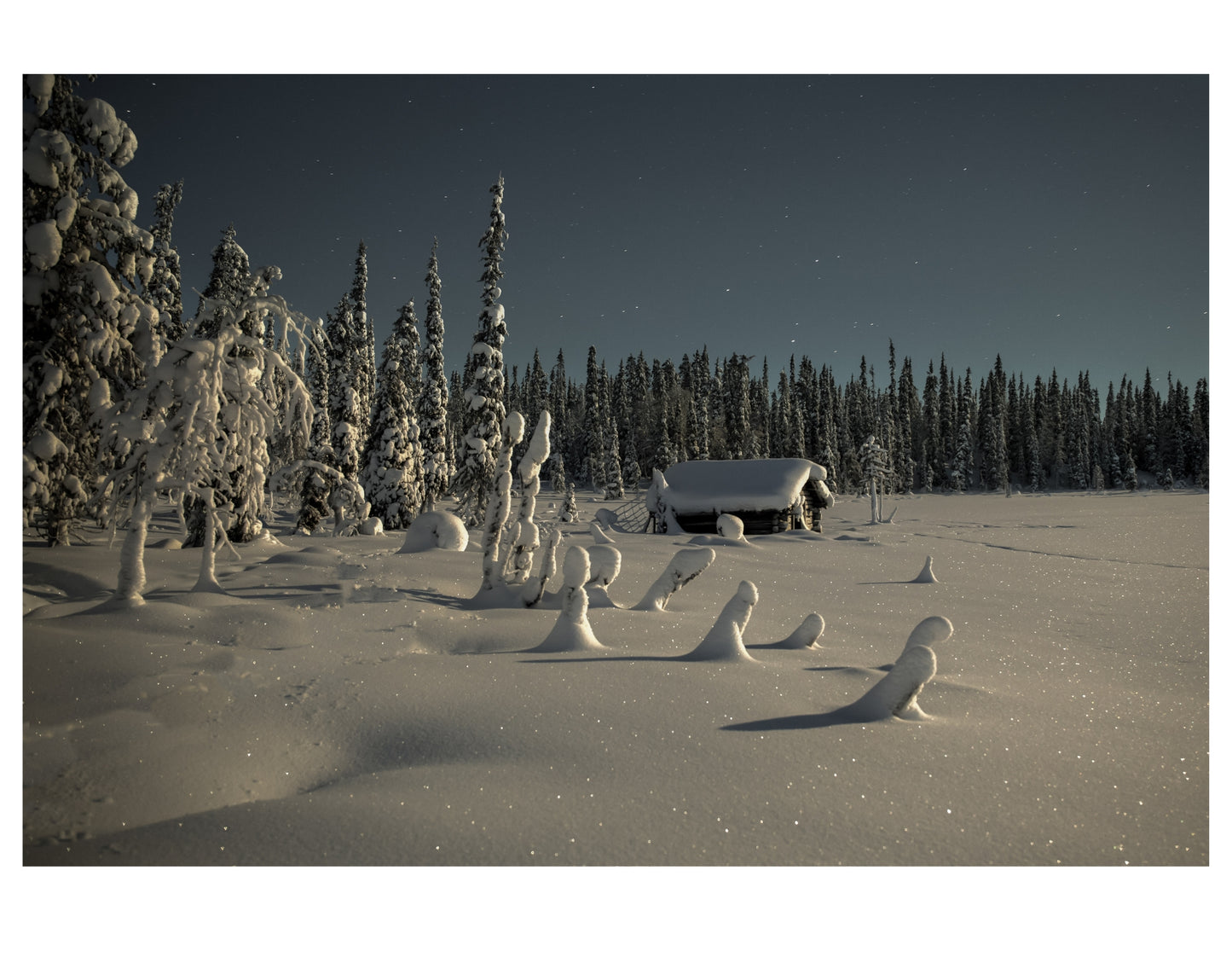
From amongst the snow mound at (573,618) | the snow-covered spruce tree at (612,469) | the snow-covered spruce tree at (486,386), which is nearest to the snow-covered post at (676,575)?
the snow mound at (573,618)

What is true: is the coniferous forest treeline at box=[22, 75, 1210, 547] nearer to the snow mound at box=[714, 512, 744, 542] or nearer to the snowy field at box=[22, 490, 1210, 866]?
the snowy field at box=[22, 490, 1210, 866]

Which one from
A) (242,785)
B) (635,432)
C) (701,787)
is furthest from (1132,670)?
(635,432)

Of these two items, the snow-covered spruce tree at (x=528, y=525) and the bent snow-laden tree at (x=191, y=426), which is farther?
the snow-covered spruce tree at (x=528, y=525)

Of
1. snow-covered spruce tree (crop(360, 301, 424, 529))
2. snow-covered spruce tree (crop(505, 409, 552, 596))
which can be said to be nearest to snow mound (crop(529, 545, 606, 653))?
snow-covered spruce tree (crop(505, 409, 552, 596))

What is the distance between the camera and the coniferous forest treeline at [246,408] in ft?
15.0

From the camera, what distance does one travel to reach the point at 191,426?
566 cm

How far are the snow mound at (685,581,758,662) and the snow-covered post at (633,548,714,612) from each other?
6.32 ft

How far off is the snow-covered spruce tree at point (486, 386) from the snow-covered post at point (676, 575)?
46.3 ft

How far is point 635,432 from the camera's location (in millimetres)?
69688

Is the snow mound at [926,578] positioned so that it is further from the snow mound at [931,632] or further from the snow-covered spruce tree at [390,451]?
the snow-covered spruce tree at [390,451]

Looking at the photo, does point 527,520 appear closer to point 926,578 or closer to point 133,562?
point 133,562

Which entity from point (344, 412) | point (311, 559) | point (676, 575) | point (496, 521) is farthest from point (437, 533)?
point (344, 412)

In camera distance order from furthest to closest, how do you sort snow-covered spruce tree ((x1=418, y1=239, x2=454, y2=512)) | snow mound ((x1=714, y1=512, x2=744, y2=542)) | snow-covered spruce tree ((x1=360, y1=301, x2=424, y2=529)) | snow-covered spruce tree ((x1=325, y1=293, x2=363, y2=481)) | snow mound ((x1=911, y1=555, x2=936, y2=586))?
snow-covered spruce tree ((x1=418, y1=239, x2=454, y2=512)) < snow-covered spruce tree ((x1=360, y1=301, x2=424, y2=529)) < snow-covered spruce tree ((x1=325, y1=293, x2=363, y2=481)) < snow mound ((x1=714, y1=512, x2=744, y2=542)) < snow mound ((x1=911, y1=555, x2=936, y2=586))

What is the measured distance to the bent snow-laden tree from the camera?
5555mm
